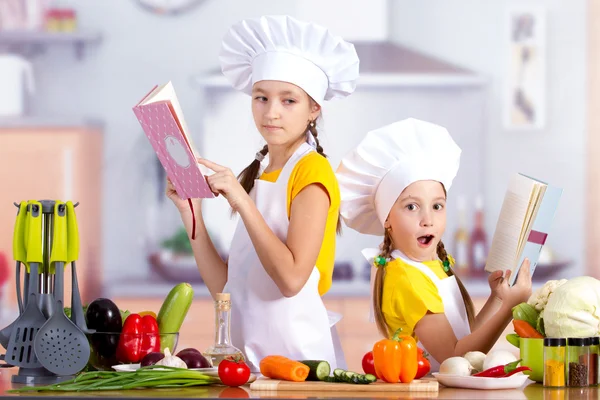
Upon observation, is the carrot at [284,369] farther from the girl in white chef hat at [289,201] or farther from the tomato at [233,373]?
the girl in white chef hat at [289,201]

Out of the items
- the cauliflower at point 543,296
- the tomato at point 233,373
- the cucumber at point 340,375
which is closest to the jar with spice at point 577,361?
the cauliflower at point 543,296

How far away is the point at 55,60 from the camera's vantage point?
5277 mm

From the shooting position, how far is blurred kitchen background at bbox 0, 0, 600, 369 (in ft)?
16.7

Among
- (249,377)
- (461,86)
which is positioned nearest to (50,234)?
(249,377)

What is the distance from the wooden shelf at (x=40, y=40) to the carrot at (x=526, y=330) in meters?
3.94

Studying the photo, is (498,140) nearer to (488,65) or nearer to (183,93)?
(488,65)

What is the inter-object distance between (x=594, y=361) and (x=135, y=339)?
0.86 meters

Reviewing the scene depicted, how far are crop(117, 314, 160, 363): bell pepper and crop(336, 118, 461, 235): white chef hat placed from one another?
1.73 feet

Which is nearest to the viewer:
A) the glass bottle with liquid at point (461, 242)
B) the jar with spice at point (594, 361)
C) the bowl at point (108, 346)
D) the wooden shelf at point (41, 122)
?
the jar with spice at point (594, 361)

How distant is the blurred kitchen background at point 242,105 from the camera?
5.08 m

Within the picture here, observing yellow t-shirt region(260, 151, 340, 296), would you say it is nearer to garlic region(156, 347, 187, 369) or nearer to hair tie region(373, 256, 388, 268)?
hair tie region(373, 256, 388, 268)

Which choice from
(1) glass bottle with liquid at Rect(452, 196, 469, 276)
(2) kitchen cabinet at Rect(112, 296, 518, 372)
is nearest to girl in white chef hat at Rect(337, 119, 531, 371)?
(2) kitchen cabinet at Rect(112, 296, 518, 372)

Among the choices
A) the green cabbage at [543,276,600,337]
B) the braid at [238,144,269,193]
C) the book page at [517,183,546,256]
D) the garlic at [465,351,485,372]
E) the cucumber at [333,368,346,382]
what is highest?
the braid at [238,144,269,193]

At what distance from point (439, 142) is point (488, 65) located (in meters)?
3.28
